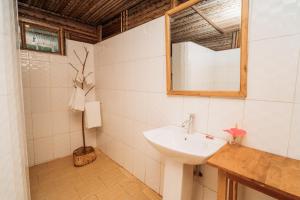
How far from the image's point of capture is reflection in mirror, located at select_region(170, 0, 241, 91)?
1080 millimetres

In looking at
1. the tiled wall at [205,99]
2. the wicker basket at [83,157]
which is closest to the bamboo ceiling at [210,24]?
the tiled wall at [205,99]

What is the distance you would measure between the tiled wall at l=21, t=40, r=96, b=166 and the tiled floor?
25 centimetres

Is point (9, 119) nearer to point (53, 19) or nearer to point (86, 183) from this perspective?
point (86, 183)

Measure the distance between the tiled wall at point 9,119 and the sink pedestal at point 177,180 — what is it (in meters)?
1.06

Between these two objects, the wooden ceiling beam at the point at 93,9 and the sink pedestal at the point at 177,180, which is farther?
the wooden ceiling beam at the point at 93,9

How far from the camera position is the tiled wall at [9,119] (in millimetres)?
917

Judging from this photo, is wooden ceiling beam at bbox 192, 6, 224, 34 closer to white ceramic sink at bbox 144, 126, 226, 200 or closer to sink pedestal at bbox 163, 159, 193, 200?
white ceramic sink at bbox 144, 126, 226, 200

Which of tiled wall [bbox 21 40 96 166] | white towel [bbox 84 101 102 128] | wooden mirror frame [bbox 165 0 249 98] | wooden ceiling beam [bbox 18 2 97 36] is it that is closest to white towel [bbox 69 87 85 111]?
white towel [bbox 84 101 102 128]

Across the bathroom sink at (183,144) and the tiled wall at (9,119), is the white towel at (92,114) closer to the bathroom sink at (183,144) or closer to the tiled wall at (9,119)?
the tiled wall at (9,119)

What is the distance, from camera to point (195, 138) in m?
1.23

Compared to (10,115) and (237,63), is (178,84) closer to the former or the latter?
(237,63)

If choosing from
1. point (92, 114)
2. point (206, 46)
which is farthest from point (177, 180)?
point (92, 114)

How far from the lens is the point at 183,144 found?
122 centimetres

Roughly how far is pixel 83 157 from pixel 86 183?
459mm
